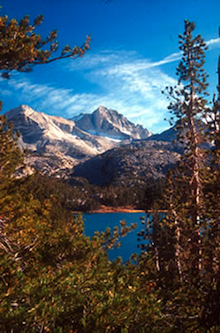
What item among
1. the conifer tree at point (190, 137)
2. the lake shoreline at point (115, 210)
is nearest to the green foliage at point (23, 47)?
the conifer tree at point (190, 137)

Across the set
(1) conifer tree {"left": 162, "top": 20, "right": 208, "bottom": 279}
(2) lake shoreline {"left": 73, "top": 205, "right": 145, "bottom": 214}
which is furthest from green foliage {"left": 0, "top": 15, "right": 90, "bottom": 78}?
(2) lake shoreline {"left": 73, "top": 205, "right": 145, "bottom": 214}

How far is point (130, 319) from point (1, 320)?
179 centimetres

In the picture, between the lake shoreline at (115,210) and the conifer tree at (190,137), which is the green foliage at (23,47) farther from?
the lake shoreline at (115,210)

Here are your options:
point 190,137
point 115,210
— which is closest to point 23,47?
point 190,137

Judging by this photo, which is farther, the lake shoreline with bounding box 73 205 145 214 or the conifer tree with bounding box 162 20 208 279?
the lake shoreline with bounding box 73 205 145 214

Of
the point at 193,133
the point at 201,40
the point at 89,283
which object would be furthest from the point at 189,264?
the point at 201,40

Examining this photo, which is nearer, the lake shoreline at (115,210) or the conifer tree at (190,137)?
the conifer tree at (190,137)

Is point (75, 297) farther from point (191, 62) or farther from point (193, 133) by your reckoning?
point (191, 62)

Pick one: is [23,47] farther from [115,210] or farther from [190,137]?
[115,210]

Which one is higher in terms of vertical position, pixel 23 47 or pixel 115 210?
pixel 115 210

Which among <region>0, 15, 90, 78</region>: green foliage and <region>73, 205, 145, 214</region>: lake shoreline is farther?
<region>73, 205, 145, 214</region>: lake shoreline

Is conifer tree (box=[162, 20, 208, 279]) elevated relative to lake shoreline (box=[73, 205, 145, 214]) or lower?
lower

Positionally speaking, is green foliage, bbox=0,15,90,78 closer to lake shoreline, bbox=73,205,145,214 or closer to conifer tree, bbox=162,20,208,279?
conifer tree, bbox=162,20,208,279

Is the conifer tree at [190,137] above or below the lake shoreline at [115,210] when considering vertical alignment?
below
